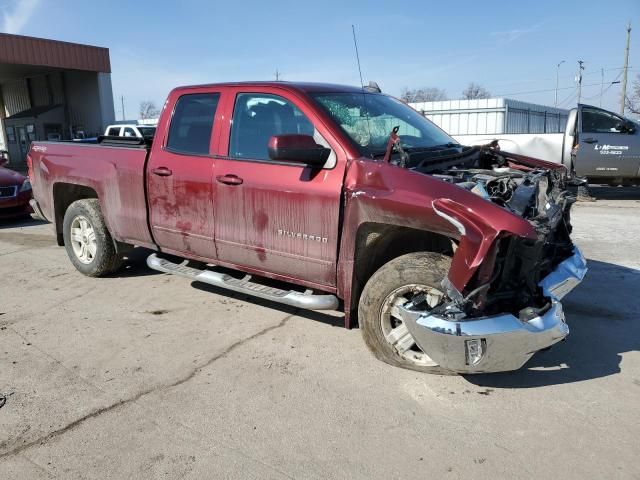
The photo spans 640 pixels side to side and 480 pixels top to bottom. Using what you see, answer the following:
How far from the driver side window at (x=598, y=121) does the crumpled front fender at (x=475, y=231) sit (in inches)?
385

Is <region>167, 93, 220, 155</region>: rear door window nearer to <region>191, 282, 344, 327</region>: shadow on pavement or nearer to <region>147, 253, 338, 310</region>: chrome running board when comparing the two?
<region>147, 253, 338, 310</region>: chrome running board

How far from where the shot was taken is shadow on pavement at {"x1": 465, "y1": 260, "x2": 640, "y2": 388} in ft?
11.2

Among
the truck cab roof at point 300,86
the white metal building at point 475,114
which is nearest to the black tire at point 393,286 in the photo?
the truck cab roof at point 300,86

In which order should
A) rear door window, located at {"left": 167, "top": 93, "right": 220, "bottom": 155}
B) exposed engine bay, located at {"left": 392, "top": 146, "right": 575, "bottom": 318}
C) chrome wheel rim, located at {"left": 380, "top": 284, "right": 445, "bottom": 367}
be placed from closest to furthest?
exposed engine bay, located at {"left": 392, "top": 146, "right": 575, "bottom": 318} < chrome wheel rim, located at {"left": 380, "top": 284, "right": 445, "bottom": 367} < rear door window, located at {"left": 167, "top": 93, "right": 220, "bottom": 155}

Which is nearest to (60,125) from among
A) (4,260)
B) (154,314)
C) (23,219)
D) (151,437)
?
(23,219)

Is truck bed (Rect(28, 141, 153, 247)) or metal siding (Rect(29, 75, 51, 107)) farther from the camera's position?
metal siding (Rect(29, 75, 51, 107))

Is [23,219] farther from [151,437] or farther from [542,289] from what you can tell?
[542,289]

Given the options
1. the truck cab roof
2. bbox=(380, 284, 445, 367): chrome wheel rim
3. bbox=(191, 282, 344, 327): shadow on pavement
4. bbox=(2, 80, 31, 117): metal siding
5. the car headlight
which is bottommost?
bbox=(191, 282, 344, 327): shadow on pavement

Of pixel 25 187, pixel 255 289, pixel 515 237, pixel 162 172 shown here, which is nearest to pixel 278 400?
pixel 255 289

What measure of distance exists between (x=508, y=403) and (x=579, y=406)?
1.31ft

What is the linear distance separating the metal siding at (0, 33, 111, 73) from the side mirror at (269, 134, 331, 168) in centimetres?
2314

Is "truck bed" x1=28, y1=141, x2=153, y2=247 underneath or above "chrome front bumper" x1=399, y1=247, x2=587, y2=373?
above

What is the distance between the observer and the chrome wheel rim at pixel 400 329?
334 centimetres

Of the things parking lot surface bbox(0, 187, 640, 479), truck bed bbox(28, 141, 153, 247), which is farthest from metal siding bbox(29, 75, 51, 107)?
parking lot surface bbox(0, 187, 640, 479)
